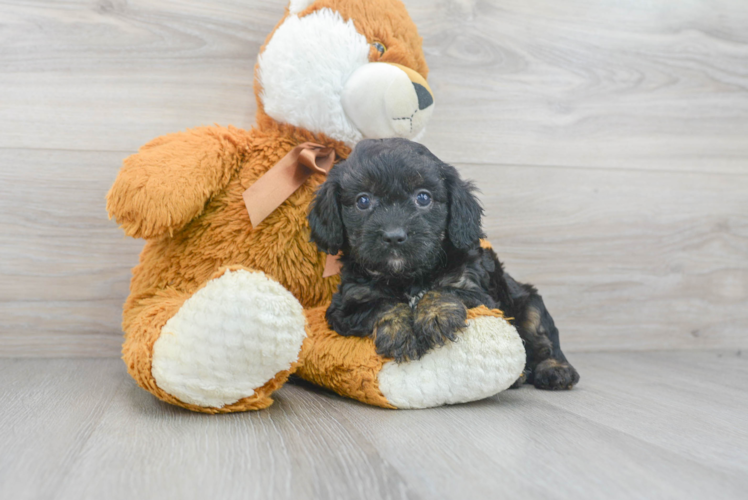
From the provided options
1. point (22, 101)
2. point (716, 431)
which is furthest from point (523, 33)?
point (22, 101)

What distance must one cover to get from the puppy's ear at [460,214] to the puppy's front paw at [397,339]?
0.23 m

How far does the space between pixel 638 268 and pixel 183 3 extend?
6.41 feet

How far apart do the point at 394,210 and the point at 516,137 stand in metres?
1.04

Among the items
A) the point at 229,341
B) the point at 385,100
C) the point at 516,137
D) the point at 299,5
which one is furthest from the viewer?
the point at 516,137

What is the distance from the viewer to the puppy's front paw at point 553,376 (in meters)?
1.61

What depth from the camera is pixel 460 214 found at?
4.52ft

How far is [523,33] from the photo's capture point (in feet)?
7.06

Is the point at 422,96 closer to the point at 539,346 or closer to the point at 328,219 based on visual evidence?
the point at 328,219

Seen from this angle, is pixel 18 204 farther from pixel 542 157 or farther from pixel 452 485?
pixel 542 157

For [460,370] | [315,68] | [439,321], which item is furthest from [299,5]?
[460,370]

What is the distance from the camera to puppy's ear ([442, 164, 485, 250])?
1375 mm

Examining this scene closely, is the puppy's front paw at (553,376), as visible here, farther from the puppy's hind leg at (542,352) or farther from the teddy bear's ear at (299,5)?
the teddy bear's ear at (299,5)

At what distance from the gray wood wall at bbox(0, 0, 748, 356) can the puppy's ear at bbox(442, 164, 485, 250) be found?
74 centimetres

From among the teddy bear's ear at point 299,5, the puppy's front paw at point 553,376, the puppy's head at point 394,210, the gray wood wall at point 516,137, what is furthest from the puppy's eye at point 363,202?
the gray wood wall at point 516,137
